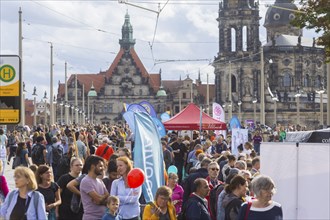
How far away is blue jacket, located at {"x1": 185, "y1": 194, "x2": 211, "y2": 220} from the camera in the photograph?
10.3 m

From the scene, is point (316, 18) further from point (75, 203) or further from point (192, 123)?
point (75, 203)

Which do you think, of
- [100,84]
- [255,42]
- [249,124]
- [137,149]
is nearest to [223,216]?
[137,149]

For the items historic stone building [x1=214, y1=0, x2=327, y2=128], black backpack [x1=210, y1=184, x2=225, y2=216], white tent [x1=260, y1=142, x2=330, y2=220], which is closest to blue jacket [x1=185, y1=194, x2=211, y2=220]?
white tent [x1=260, y1=142, x2=330, y2=220]

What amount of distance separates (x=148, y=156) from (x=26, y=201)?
265cm

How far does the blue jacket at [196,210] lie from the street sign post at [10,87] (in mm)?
2177

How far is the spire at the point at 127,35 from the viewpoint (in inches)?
5871

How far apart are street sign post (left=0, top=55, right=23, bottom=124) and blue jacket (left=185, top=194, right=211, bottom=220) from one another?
2.18 metres

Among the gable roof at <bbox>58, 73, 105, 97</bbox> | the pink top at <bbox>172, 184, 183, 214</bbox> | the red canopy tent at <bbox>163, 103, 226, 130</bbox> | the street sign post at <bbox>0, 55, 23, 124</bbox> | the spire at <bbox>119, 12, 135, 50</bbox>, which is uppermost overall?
the spire at <bbox>119, 12, 135, 50</bbox>

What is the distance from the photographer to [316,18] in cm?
2033

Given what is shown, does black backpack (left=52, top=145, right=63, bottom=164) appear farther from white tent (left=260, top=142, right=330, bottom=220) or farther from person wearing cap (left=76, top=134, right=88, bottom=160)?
white tent (left=260, top=142, right=330, bottom=220)

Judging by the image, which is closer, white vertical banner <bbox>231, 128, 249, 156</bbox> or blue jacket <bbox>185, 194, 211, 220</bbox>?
blue jacket <bbox>185, 194, 211, 220</bbox>

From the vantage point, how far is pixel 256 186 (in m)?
8.30

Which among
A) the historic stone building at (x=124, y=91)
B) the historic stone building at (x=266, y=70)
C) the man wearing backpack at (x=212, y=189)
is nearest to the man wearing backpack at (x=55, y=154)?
the man wearing backpack at (x=212, y=189)

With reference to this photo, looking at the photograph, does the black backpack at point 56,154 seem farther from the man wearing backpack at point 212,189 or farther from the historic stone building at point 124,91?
the historic stone building at point 124,91
